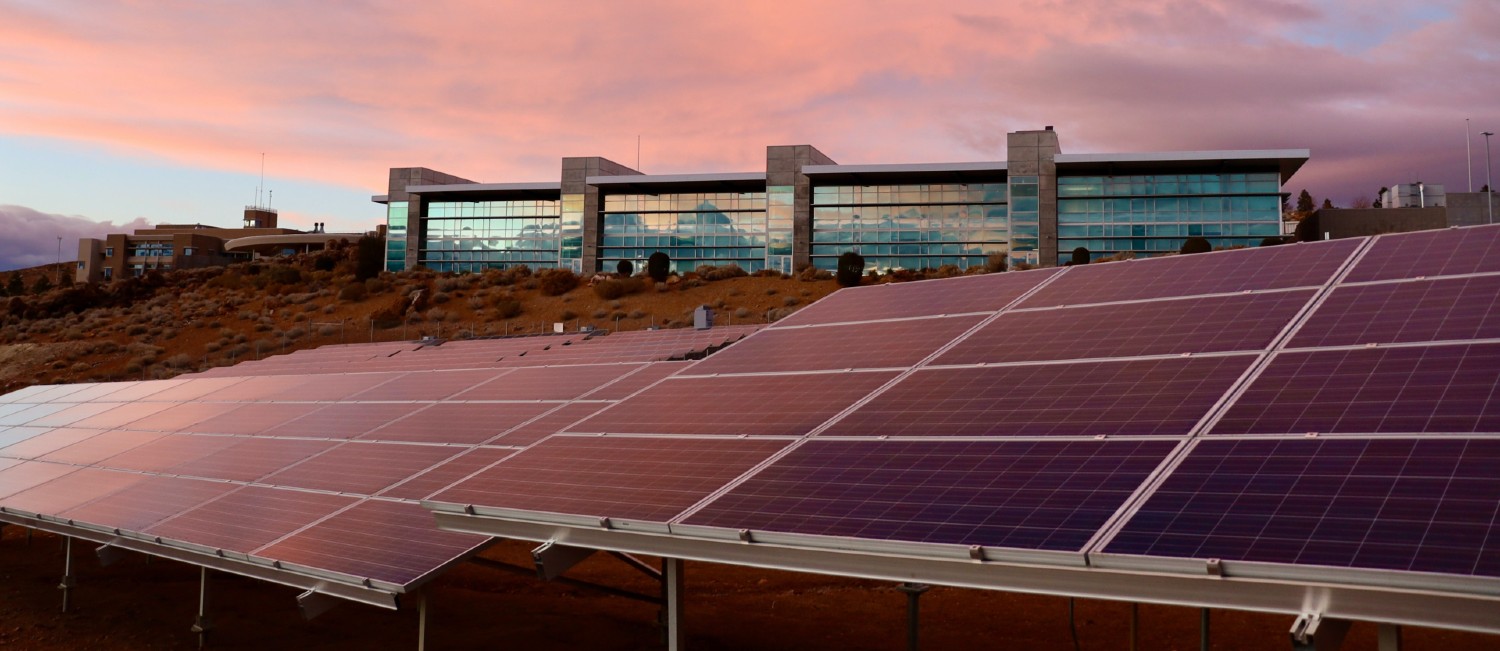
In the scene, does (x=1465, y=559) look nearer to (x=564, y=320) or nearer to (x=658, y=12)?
(x=658, y=12)

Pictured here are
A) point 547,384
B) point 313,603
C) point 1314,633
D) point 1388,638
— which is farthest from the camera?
point 547,384

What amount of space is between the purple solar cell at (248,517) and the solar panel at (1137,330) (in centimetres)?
1139

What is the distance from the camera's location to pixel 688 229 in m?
90.6

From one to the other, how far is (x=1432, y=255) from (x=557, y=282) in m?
72.4

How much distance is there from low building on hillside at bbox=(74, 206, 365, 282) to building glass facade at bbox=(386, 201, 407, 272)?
55.0 m

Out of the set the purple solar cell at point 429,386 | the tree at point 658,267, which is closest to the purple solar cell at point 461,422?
the purple solar cell at point 429,386

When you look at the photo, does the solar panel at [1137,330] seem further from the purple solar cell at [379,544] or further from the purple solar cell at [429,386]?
the purple solar cell at [429,386]

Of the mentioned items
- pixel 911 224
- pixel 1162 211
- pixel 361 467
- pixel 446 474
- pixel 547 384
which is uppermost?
pixel 1162 211

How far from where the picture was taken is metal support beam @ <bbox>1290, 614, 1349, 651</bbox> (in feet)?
25.9

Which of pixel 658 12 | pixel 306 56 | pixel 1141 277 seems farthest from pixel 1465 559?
pixel 306 56

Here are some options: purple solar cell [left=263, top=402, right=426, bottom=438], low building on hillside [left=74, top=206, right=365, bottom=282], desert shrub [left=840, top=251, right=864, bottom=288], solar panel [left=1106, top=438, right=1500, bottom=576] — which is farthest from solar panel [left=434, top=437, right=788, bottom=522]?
low building on hillside [left=74, top=206, right=365, bottom=282]

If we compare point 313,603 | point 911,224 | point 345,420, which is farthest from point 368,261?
point 313,603

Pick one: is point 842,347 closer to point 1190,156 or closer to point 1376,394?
point 1376,394

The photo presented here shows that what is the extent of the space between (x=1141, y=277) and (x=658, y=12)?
24.8m
